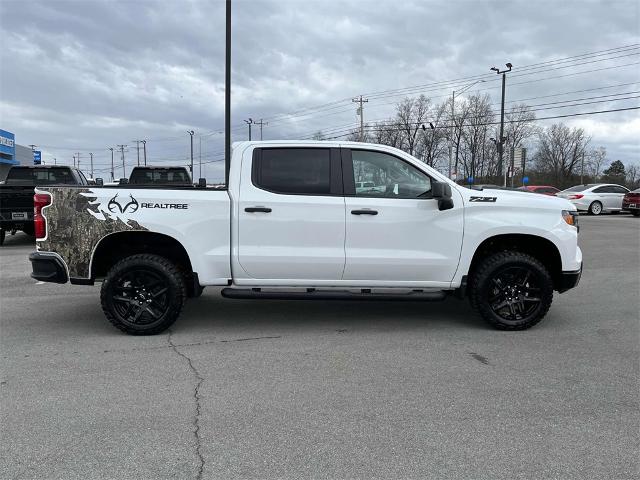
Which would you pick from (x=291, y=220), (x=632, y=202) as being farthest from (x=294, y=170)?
(x=632, y=202)

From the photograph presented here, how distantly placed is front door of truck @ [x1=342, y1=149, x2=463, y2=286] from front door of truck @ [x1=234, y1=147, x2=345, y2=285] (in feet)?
0.52

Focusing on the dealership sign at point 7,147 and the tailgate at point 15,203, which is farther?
the dealership sign at point 7,147

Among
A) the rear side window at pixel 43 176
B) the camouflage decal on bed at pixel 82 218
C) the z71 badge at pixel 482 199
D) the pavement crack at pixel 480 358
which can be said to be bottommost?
the pavement crack at pixel 480 358

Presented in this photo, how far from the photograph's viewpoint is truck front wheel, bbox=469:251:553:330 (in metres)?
5.38

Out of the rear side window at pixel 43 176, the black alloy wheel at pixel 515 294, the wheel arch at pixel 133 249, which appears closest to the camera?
the wheel arch at pixel 133 249

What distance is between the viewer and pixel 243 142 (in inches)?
218

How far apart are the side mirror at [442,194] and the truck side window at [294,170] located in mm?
1083

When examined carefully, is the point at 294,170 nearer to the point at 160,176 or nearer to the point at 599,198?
the point at 160,176

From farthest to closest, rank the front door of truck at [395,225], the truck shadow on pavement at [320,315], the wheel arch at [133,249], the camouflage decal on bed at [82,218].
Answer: the truck shadow on pavement at [320,315] < the wheel arch at [133,249] < the front door of truck at [395,225] < the camouflage decal on bed at [82,218]

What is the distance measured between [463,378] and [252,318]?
277 centimetres

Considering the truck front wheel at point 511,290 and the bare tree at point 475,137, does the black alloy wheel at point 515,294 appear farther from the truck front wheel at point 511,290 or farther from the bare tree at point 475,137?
the bare tree at point 475,137

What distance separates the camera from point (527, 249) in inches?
226

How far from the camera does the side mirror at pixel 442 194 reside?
5.02 metres

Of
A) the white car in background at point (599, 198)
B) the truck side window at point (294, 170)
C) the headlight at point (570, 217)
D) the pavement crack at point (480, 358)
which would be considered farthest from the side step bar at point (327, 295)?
the white car in background at point (599, 198)
